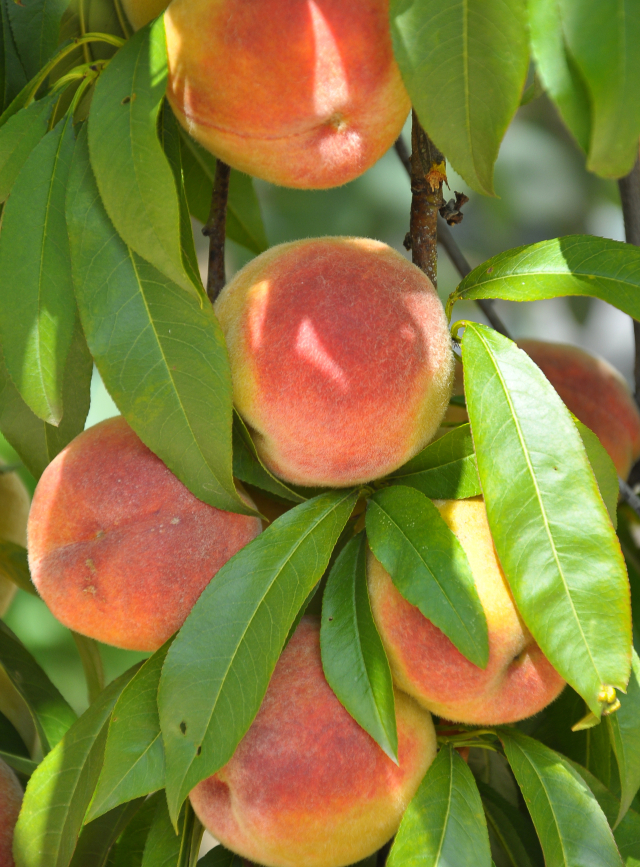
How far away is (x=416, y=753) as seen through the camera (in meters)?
A: 0.66

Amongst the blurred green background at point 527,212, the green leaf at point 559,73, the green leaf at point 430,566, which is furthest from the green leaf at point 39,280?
the blurred green background at point 527,212

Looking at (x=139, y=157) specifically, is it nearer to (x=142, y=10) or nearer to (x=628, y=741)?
(x=142, y=10)

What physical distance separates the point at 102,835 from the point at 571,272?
26.3 inches

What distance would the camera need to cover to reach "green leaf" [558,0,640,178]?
16.0 inches

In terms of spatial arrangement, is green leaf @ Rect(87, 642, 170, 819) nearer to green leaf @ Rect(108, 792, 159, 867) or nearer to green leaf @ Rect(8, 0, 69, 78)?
green leaf @ Rect(108, 792, 159, 867)

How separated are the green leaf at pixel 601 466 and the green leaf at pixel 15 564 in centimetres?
→ 67

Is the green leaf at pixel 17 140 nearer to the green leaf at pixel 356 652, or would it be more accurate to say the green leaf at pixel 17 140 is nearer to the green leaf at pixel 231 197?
Answer: the green leaf at pixel 231 197

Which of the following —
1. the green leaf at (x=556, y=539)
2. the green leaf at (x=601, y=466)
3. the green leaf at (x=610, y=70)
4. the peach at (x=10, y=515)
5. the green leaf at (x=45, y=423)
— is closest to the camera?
the green leaf at (x=610, y=70)

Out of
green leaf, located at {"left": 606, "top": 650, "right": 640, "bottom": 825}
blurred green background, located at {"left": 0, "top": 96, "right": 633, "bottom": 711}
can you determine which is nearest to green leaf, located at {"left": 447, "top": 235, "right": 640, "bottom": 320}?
green leaf, located at {"left": 606, "top": 650, "right": 640, "bottom": 825}

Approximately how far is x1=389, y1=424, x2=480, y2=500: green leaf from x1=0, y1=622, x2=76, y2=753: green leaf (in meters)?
Answer: 0.51

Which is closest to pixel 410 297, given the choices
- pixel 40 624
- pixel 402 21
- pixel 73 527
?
pixel 402 21

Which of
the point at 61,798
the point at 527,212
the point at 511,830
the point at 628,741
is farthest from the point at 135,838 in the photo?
the point at 527,212

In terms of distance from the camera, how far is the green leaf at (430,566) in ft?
1.83

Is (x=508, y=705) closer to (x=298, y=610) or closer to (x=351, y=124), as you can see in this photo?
(x=298, y=610)
